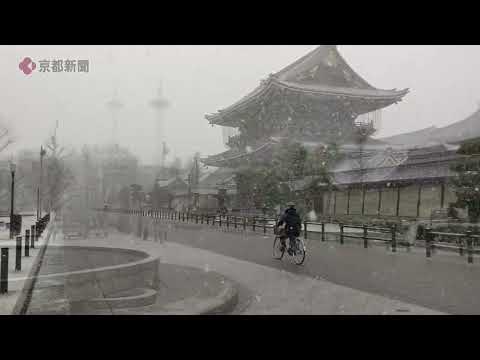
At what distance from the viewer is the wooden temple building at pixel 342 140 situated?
23922 millimetres

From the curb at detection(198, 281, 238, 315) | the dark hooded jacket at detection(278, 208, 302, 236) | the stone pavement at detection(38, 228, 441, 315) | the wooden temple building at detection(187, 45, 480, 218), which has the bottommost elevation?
the stone pavement at detection(38, 228, 441, 315)

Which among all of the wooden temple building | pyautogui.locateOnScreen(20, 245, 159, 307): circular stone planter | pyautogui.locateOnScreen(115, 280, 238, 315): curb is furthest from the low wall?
the wooden temple building

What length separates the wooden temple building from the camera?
23.9 m

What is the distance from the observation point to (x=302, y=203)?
31.0 metres

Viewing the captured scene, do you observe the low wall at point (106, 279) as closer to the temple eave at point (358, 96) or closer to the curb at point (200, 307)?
the curb at point (200, 307)

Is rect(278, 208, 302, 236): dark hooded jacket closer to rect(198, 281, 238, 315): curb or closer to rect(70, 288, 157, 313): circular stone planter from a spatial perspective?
rect(198, 281, 238, 315): curb

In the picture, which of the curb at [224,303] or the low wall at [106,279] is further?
the low wall at [106,279]

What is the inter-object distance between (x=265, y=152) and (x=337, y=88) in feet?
26.2

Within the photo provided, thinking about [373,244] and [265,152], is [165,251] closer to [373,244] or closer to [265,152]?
[373,244]

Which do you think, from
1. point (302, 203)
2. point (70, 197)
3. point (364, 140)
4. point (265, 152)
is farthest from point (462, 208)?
point (70, 197)

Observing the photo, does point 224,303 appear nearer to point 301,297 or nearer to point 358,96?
point 301,297

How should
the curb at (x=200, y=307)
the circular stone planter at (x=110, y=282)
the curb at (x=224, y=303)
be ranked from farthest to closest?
1. the circular stone planter at (x=110, y=282)
2. the curb at (x=224, y=303)
3. the curb at (x=200, y=307)

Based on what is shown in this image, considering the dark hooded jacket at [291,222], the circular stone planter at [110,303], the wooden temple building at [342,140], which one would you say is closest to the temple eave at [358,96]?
the wooden temple building at [342,140]

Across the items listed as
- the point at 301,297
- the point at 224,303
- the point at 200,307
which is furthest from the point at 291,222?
the point at 200,307
